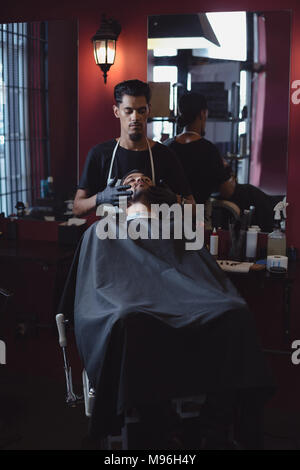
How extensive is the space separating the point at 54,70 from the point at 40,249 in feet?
3.67

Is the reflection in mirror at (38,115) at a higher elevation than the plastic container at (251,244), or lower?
higher

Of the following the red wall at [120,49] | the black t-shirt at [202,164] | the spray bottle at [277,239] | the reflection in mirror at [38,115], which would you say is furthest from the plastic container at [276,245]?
the reflection in mirror at [38,115]

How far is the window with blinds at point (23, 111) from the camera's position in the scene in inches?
135

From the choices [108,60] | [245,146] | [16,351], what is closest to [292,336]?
[245,146]

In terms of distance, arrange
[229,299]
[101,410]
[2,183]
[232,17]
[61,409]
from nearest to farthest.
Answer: [101,410], [229,299], [61,409], [232,17], [2,183]

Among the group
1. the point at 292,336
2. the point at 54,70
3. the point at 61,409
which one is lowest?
the point at 61,409

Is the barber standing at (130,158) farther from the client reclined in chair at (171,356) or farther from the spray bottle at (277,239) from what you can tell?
the client reclined in chair at (171,356)

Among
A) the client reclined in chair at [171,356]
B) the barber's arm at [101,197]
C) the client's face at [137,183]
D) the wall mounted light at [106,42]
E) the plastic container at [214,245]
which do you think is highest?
the wall mounted light at [106,42]

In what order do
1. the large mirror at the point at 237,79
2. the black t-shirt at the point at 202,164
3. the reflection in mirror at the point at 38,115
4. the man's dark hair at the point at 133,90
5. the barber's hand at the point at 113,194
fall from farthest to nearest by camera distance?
the reflection in mirror at the point at 38,115 → the black t-shirt at the point at 202,164 → the large mirror at the point at 237,79 → the man's dark hair at the point at 133,90 → the barber's hand at the point at 113,194

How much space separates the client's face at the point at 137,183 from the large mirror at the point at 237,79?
0.60m

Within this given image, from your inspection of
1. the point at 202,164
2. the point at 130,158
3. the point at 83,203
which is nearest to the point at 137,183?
the point at 130,158

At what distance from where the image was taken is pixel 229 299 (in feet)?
6.55
